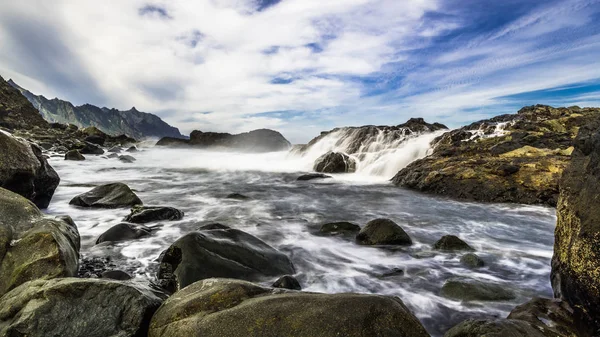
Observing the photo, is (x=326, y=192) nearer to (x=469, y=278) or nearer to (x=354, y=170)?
(x=354, y=170)

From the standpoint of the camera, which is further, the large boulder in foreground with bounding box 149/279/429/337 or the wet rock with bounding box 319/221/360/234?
the wet rock with bounding box 319/221/360/234

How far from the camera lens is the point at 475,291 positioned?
475 cm

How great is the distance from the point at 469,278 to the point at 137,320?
5.05m

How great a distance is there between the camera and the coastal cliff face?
1144 cm

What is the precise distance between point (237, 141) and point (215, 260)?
59806mm

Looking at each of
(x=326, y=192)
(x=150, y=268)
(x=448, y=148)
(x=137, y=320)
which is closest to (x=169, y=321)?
(x=137, y=320)

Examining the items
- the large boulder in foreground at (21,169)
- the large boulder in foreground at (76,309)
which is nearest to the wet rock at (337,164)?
the large boulder in foreground at (21,169)

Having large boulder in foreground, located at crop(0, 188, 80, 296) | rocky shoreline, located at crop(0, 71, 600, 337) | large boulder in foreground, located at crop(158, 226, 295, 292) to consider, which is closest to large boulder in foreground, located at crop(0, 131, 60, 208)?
rocky shoreline, located at crop(0, 71, 600, 337)

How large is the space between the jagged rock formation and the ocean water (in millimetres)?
44625

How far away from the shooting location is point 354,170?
21.3 m

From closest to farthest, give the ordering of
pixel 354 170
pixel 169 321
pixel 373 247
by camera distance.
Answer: pixel 169 321 → pixel 373 247 → pixel 354 170

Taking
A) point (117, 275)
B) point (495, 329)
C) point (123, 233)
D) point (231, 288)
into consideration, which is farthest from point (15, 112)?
point (495, 329)

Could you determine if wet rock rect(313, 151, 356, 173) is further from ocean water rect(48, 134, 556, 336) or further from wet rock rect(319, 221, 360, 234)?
wet rock rect(319, 221, 360, 234)

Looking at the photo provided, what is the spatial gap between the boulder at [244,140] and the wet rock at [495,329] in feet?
185
